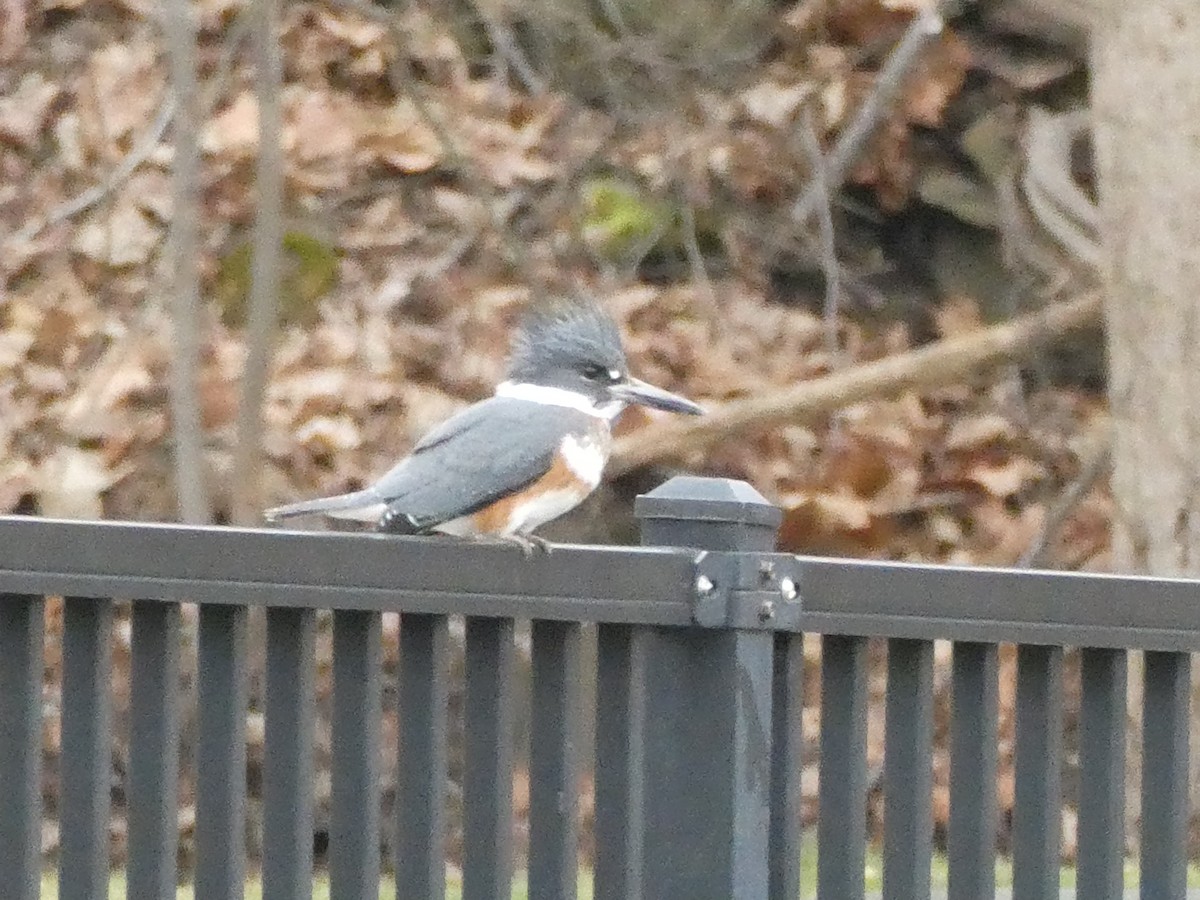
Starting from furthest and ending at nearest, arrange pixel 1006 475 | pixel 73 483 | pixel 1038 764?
pixel 1006 475 < pixel 73 483 < pixel 1038 764

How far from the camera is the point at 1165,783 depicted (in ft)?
9.49

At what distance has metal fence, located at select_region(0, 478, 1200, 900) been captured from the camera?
8.14 ft

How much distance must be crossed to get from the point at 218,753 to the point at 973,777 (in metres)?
0.95

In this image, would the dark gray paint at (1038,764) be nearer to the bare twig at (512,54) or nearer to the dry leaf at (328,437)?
the dry leaf at (328,437)

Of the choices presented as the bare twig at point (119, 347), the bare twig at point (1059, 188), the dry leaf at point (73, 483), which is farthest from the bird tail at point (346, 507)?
the bare twig at point (1059, 188)

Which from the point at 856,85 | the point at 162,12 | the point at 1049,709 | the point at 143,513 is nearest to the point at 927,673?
the point at 1049,709

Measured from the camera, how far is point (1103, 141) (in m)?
5.88

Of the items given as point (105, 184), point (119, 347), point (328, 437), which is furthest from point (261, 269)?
point (105, 184)

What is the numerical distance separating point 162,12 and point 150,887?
3.96 metres

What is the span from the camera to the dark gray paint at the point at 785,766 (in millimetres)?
2711

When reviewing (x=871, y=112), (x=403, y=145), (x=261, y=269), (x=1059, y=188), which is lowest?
(x=261, y=269)

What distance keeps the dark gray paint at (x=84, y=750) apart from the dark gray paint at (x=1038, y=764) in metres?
1.14

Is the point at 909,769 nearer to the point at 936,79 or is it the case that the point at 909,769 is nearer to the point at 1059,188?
the point at 1059,188

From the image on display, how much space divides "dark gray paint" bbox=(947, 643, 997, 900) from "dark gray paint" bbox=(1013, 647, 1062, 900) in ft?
0.14
